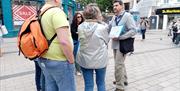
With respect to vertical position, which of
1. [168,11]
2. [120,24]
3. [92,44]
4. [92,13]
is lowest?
[168,11]

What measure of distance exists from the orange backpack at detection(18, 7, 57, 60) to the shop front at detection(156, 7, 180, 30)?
31794 mm

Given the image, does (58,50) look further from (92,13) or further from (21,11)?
(21,11)

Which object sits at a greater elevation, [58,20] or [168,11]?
[58,20]

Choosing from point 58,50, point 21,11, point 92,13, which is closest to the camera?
point 58,50

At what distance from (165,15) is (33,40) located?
32822 millimetres

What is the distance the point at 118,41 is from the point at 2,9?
500 inches

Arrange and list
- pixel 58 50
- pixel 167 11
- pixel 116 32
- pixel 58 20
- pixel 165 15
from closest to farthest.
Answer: pixel 58 20 → pixel 58 50 → pixel 116 32 → pixel 167 11 → pixel 165 15

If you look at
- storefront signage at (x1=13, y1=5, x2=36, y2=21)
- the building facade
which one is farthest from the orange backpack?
the building facade

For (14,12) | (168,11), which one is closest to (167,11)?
(168,11)

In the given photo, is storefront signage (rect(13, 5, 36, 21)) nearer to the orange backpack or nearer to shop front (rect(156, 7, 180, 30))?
the orange backpack

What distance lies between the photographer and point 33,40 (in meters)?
2.45

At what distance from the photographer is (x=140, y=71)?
20.9ft

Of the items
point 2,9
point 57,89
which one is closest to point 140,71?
point 57,89

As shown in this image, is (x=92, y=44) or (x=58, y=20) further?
(x=92, y=44)
